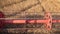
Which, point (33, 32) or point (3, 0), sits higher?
point (3, 0)

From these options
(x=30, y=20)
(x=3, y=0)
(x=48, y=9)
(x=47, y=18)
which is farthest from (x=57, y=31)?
(x=3, y=0)

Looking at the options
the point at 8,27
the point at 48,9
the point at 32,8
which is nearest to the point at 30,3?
the point at 32,8

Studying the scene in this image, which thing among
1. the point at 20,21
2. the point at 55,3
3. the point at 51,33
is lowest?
the point at 51,33

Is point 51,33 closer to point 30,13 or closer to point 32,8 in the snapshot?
point 30,13

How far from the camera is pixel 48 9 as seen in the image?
147 inches

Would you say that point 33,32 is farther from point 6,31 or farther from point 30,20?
point 6,31

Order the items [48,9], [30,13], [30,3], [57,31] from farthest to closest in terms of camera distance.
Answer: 1. [30,3]
2. [48,9]
3. [30,13]
4. [57,31]

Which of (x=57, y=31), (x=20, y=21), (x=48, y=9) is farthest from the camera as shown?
(x=48, y=9)

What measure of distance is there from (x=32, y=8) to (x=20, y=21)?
1013 millimetres

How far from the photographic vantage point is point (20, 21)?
282cm

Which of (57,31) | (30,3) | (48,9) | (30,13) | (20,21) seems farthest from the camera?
(30,3)

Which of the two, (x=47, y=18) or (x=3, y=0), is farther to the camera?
(x=3, y=0)

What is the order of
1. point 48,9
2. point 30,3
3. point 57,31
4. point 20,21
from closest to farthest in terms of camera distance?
point 20,21 → point 57,31 → point 48,9 → point 30,3

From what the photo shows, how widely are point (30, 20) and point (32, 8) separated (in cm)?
95
